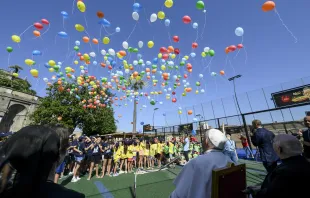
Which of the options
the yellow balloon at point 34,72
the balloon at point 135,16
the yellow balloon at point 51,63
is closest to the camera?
the balloon at point 135,16

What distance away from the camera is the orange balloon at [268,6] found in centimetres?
366

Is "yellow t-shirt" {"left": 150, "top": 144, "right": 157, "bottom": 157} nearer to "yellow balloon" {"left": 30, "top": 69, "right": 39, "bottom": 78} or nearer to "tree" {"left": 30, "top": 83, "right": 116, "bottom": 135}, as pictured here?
"yellow balloon" {"left": 30, "top": 69, "right": 39, "bottom": 78}

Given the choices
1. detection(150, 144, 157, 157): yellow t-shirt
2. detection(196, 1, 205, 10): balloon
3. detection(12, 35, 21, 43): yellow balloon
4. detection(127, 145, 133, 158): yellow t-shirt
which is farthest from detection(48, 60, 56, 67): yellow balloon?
detection(150, 144, 157, 157): yellow t-shirt

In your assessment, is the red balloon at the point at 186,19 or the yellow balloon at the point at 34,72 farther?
the yellow balloon at the point at 34,72

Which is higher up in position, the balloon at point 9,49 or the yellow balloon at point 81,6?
the yellow balloon at point 81,6

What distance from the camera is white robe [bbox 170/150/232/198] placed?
1397mm

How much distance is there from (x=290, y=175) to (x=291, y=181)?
5 cm

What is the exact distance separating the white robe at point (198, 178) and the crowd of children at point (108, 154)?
11.2 ft

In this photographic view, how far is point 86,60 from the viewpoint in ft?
23.0

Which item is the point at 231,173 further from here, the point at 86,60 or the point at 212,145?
the point at 86,60

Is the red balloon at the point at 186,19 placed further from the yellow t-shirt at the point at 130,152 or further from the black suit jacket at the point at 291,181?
the yellow t-shirt at the point at 130,152

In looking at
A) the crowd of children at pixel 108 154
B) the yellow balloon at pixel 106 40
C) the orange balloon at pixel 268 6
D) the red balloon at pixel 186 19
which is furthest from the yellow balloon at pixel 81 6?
the crowd of children at pixel 108 154

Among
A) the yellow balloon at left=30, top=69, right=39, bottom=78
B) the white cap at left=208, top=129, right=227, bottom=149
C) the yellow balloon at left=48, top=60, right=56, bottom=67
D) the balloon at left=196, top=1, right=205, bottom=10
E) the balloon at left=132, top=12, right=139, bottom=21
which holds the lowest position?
the white cap at left=208, top=129, right=227, bottom=149

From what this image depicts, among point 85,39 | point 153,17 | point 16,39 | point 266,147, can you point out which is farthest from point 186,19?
point 16,39
